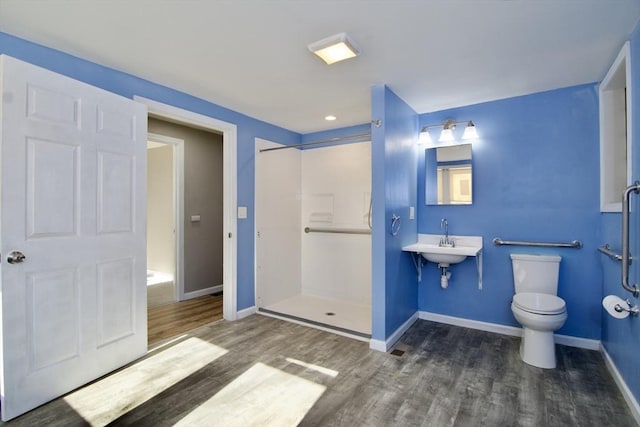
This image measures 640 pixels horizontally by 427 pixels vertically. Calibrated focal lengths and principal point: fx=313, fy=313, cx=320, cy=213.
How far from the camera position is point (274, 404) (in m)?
1.93

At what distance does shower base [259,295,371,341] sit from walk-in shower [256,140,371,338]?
1 cm

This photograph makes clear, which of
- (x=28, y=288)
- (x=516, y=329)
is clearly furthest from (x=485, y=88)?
(x=28, y=288)

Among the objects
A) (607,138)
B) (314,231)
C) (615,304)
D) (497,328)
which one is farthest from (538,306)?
(314,231)

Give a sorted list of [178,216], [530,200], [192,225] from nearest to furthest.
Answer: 1. [530,200]
2. [178,216]
3. [192,225]

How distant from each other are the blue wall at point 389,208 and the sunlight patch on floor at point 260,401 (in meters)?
0.91

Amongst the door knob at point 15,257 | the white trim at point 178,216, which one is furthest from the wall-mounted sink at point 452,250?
the white trim at point 178,216

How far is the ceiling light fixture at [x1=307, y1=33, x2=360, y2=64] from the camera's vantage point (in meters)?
1.93

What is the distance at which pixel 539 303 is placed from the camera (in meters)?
2.51

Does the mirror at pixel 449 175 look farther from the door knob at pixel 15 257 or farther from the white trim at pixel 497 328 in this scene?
the door knob at pixel 15 257

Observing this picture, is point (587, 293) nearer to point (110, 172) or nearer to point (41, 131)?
point (110, 172)

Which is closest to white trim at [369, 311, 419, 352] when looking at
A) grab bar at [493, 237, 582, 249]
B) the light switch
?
grab bar at [493, 237, 582, 249]

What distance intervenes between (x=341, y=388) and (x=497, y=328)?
186 centimetres

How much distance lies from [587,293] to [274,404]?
2737 millimetres

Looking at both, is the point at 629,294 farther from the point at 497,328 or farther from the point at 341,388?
the point at 341,388
